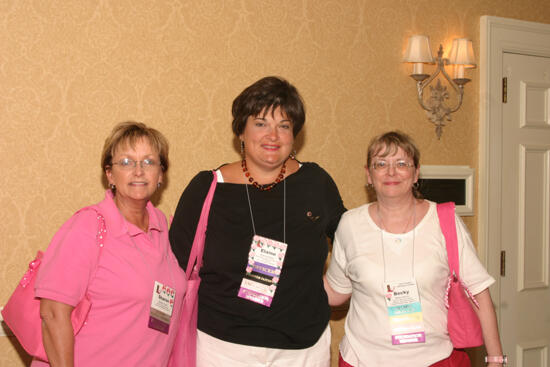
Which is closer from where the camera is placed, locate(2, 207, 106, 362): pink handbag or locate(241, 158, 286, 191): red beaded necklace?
locate(2, 207, 106, 362): pink handbag

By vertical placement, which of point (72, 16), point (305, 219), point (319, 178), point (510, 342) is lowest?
point (510, 342)

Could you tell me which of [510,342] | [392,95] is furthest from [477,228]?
[392,95]

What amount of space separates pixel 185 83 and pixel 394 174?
1.25m

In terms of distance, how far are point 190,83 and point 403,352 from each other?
5.53 ft

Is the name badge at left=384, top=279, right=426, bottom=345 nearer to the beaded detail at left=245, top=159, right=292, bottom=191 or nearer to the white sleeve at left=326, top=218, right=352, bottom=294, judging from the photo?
the white sleeve at left=326, top=218, right=352, bottom=294


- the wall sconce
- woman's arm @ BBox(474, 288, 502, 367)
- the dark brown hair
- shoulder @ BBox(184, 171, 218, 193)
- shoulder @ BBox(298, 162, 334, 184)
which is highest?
the wall sconce

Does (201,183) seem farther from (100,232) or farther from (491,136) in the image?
(491,136)

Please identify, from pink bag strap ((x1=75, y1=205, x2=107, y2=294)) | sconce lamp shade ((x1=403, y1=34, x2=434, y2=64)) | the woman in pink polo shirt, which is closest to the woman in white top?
the woman in pink polo shirt

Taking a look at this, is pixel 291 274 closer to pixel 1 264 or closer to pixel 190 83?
pixel 190 83

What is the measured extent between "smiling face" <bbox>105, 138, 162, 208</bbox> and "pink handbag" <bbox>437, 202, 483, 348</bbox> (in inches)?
45.5

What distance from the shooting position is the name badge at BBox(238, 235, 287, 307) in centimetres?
204

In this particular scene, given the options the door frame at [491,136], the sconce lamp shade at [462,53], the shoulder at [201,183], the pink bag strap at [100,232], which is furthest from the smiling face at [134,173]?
the door frame at [491,136]

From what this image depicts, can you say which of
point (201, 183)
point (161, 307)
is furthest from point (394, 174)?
point (161, 307)

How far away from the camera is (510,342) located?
11.6 feet
